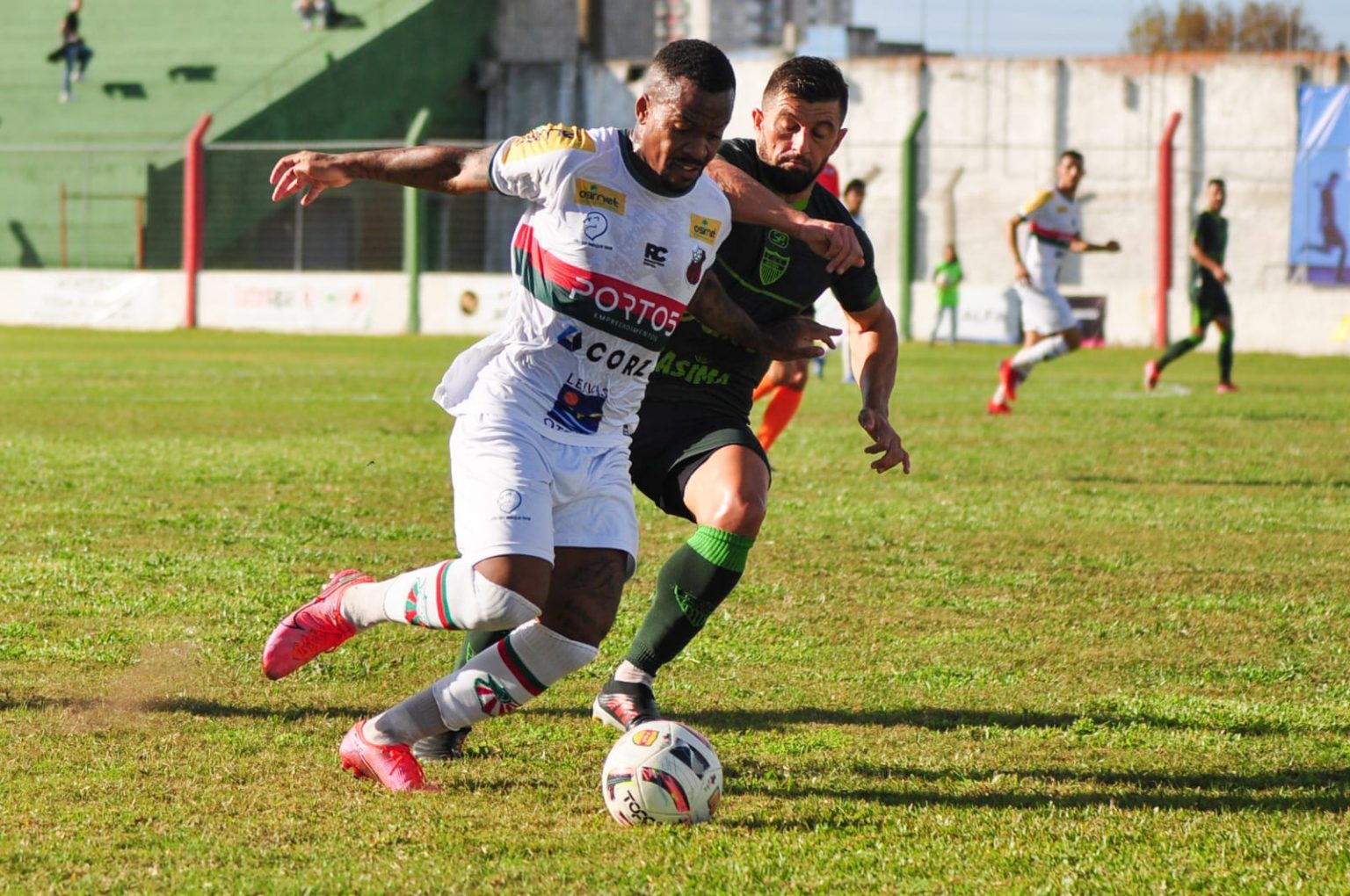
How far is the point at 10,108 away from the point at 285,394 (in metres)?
24.8

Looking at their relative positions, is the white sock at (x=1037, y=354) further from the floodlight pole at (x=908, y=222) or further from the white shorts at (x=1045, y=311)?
the floodlight pole at (x=908, y=222)

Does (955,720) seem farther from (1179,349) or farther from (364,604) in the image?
(1179,349)

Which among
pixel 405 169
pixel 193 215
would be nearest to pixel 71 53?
pixel 193 215

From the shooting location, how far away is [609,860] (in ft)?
13.2

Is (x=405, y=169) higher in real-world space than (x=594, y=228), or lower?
higher

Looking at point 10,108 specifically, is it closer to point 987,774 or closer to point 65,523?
point 65,523

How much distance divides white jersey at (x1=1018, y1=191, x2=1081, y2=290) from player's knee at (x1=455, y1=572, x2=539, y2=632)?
1283 cm

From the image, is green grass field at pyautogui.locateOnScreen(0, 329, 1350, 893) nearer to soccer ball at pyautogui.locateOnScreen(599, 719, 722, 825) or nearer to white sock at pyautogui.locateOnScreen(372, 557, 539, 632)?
soccer ball at pyautogui.locateOnScreen(599, 719, 722, 825)

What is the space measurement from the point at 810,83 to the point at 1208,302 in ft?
47.2

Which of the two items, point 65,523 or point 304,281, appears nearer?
point 65,523

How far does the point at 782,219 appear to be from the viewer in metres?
5.05

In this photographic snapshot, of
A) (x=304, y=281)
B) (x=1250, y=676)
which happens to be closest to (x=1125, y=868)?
(x=1250, y=676)

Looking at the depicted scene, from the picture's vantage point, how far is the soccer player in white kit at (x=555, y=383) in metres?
4.53

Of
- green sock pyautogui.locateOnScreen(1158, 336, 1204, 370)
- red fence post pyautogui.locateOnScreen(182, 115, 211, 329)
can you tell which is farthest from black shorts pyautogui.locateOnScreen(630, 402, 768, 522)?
red fence post pyautogui.locateOnScreen(182, 115, 211, 329)
